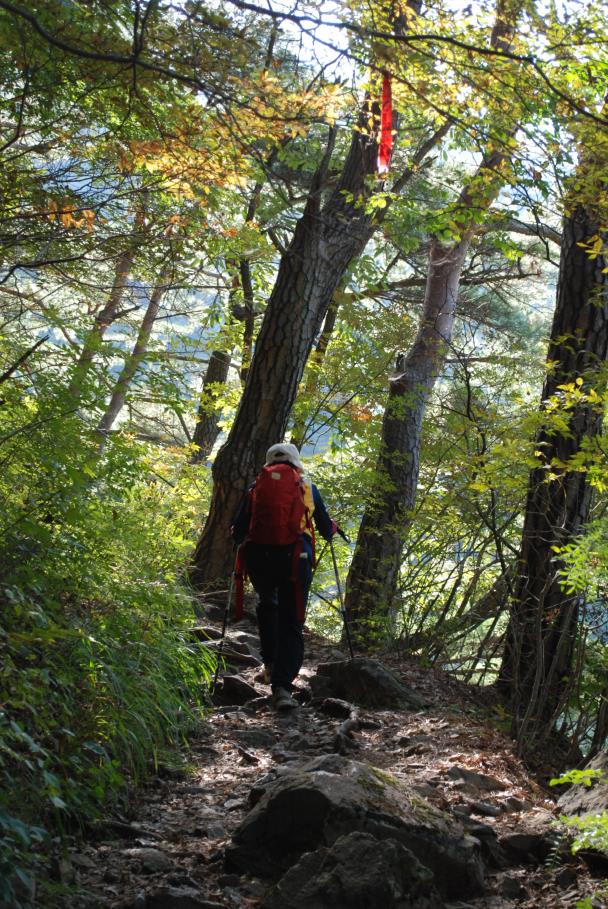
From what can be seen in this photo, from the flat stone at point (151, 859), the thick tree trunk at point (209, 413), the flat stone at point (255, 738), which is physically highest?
the thick tree trunk at point (209, 413)

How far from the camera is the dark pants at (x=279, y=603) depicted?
20.4 ft

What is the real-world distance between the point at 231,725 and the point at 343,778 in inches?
81.3

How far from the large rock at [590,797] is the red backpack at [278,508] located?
265 centimetres

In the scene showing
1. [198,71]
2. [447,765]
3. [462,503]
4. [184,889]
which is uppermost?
[198,71]

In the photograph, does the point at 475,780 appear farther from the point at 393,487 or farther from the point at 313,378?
the point at 313,378

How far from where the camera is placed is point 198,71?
4.71 metres

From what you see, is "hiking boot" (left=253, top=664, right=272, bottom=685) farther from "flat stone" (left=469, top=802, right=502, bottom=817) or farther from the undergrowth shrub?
"flat stone" (left=469, top=802, right=502, bottom=817)

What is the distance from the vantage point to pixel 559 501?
6312 millimetres

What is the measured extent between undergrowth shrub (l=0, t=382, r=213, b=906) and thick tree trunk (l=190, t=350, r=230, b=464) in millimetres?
7917

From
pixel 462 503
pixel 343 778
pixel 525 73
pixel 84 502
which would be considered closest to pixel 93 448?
pixel 84 502

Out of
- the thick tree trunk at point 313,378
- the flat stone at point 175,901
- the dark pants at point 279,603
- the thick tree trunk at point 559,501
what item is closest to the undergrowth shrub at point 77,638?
the flat stone at point 175,901

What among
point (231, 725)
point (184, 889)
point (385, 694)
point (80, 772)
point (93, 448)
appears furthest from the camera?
point (385, 694)

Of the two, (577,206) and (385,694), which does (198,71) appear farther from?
(385,694)

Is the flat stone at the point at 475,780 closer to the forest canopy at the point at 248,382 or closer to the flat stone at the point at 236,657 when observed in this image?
the forest canopy at the point at 248,382
